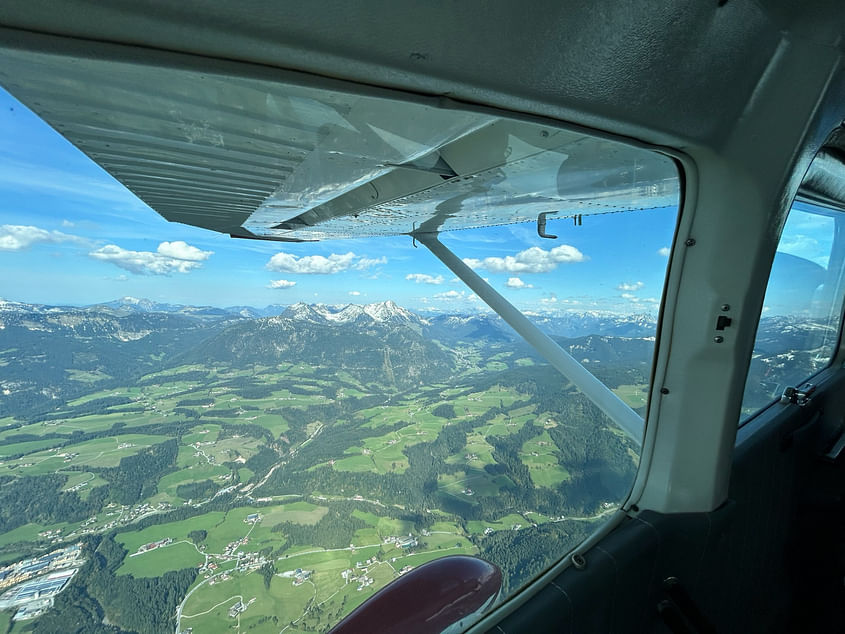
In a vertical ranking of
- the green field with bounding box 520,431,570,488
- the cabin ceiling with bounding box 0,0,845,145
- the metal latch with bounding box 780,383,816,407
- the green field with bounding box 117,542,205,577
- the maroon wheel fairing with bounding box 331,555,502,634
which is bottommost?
the green field with bounding box 117,542,205,577

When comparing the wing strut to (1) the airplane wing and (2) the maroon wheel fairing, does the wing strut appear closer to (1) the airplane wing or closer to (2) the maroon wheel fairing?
(1) the airplane wing

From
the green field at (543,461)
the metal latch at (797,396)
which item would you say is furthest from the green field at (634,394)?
the metal latch at (797,396)

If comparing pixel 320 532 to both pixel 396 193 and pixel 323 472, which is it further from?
pixel 396 193

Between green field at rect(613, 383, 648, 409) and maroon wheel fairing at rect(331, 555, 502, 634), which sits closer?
maroon wheel fairing at rect(331, 555, 502, 634)

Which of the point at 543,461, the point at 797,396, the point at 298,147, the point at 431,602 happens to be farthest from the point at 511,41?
the point at 797,396

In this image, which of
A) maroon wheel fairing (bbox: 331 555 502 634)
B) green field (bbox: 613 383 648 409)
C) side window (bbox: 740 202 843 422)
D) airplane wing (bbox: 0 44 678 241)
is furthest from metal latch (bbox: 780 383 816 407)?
maroon wheel fairing (bbox: 331 555 502 634)

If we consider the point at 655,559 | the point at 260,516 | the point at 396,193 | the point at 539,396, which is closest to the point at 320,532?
the point at 260,516

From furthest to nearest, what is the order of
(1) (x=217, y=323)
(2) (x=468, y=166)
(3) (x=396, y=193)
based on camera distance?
(1) (x=217, y=323)
(3) (x=396, y=193)
(2) (x=468, y=166)
